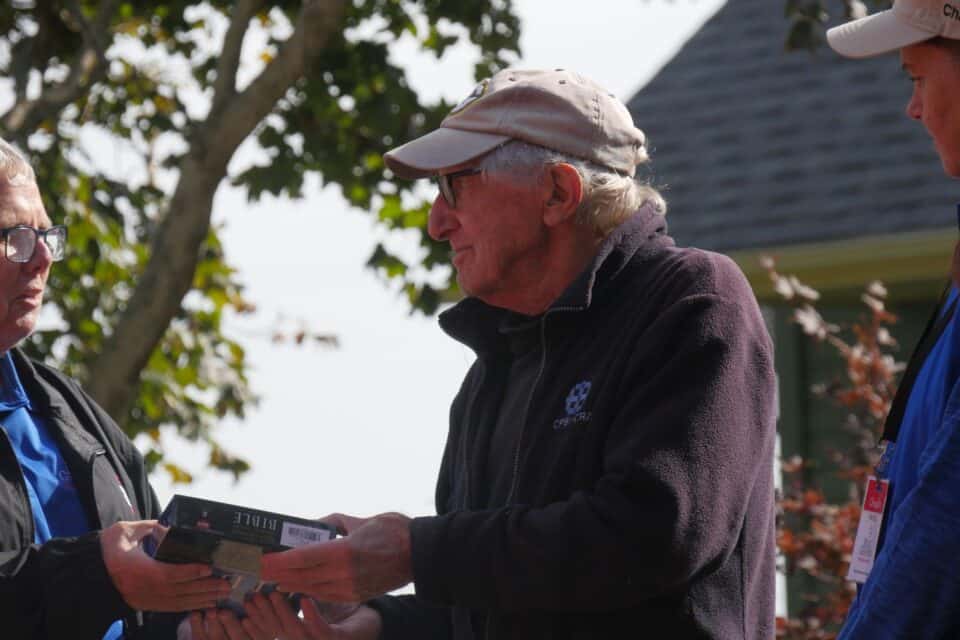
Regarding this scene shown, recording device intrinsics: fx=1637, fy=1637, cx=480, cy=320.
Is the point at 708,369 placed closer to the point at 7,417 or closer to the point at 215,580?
the point at 215,580

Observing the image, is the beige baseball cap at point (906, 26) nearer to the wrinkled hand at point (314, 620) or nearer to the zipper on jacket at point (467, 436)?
the zipper on jacket at point (467, 436)

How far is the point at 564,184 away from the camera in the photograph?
3.62 metres

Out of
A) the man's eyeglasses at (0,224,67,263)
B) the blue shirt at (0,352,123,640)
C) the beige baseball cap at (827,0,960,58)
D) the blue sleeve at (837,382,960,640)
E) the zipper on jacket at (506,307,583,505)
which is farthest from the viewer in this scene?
the man's eyeglasses at (0,224,67,263)

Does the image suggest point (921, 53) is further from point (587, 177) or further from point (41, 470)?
point (41, 470)

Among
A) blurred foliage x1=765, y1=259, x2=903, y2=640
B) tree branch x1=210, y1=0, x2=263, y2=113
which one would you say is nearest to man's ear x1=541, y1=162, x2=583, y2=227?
blurred foliage x1=765, y1=259, x2=903, y2=640

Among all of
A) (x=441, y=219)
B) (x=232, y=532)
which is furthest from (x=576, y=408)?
(x=232, y=532)

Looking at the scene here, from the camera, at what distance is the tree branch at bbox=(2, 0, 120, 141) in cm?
846

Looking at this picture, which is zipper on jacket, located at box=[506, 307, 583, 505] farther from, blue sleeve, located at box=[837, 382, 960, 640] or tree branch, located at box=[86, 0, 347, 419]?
tree branch, located at box=[86, 0, 347, 419]

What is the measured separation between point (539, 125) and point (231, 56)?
4.37m

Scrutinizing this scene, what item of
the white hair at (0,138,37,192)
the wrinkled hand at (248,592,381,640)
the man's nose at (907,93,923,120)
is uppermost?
the white hair at (0,138,37,192)

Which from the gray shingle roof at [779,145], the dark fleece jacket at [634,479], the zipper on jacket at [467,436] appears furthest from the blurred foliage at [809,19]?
the dark fleece jacket at [634,479]

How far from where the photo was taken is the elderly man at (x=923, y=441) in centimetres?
256

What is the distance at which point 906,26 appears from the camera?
3.11m

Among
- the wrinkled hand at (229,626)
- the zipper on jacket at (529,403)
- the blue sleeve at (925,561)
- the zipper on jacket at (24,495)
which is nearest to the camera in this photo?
the blue sleeve at (925,561)
